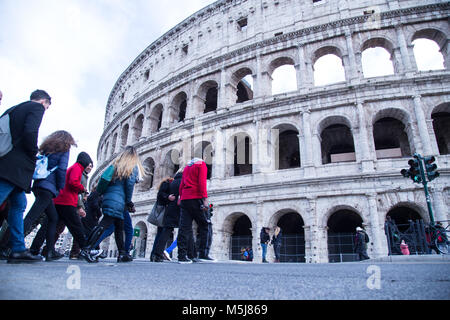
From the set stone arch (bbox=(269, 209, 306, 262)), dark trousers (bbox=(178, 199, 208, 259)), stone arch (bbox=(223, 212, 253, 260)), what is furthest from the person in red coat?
stone arch (bbox=(223, 212, 253, 260))

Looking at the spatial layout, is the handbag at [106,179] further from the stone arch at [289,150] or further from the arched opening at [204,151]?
the stone arch at [289,150]

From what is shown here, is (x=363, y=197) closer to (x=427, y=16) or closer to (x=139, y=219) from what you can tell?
(x=427, y=16)

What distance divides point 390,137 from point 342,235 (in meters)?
6.22

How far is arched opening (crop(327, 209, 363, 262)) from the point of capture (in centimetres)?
1223

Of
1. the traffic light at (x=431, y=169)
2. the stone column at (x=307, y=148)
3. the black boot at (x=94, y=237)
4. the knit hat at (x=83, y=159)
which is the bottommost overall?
the black boot at (x=94, y=237)

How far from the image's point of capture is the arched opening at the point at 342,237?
1223 centimetres

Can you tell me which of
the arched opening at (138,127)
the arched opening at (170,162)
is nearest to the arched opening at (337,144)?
the arched opening at (170,162)

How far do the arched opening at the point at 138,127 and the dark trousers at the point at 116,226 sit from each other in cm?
1803

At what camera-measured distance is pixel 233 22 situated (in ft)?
59.9

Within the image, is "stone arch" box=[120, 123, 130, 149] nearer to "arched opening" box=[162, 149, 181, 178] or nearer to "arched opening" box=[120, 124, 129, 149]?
"arched opening" box=[120, 124, 129, 149]

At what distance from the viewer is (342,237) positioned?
12.7m

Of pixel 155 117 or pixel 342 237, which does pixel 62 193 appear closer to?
pixel 342 237

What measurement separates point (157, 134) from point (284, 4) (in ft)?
37.7
